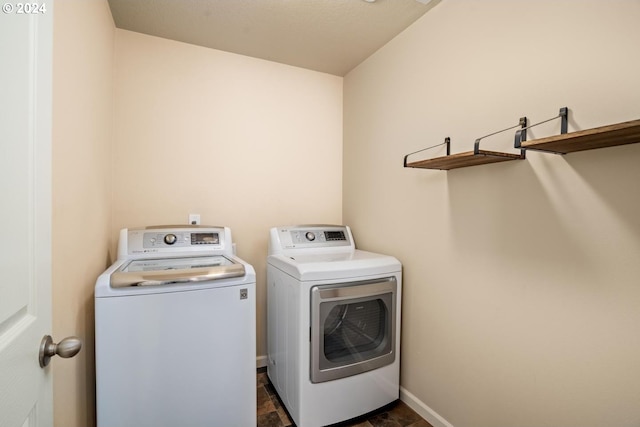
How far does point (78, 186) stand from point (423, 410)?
2165 mm

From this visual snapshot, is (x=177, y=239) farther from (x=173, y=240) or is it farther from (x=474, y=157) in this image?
(x=474, y=157)

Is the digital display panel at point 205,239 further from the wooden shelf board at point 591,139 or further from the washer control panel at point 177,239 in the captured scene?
the wooden shelf board at point 591,139

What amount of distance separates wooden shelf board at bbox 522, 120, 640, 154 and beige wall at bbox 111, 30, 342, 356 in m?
1.74

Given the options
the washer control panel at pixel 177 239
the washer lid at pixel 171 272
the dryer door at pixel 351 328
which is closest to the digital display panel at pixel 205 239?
the washer control panel at pixel 177 239

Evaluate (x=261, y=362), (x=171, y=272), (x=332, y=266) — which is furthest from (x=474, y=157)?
(x=261, y=362)

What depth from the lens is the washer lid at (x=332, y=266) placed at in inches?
63.6

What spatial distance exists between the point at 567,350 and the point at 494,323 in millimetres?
291

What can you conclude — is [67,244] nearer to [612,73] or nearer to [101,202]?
[101,202]

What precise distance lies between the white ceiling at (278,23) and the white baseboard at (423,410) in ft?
7.67

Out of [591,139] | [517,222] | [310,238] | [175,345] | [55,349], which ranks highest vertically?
[591,139]

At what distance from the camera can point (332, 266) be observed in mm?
1668

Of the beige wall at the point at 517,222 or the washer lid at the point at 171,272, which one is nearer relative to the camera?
the beige wall at the point at 517,222

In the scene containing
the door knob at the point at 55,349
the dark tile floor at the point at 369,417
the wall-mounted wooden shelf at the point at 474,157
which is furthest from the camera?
the dark tile floor at the point at 369,417

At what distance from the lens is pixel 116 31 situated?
76.9 inches
